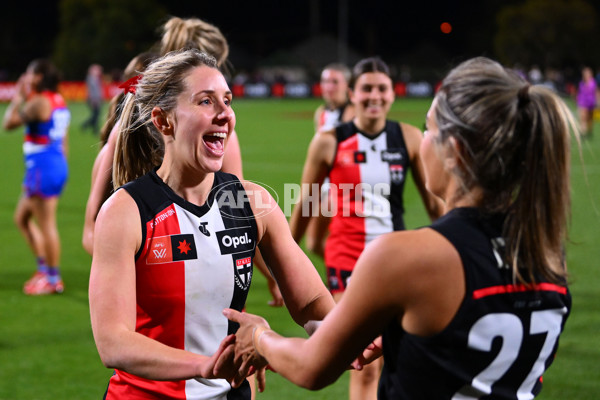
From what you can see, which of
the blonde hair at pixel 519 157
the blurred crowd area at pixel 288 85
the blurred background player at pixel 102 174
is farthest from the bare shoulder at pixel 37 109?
the blurred crowd area at pixel 288 85

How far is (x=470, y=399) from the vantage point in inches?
77.6

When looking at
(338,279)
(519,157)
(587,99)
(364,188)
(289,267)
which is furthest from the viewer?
(587,99)

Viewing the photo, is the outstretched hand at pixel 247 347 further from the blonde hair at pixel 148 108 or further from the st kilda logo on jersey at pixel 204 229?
the blonde hair at pixel 148 108

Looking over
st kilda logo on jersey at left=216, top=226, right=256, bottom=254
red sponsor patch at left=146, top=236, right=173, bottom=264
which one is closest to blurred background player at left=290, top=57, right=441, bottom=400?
st kilda logo on jersey at left=216, top=226, right=256, bottom=254

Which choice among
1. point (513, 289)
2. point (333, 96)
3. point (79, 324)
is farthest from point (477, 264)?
point (333, 96)

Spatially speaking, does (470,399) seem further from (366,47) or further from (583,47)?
(366,47)

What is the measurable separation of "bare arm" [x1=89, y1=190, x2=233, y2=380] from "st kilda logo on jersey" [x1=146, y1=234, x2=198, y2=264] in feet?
0.21

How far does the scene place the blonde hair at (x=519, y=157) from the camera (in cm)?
194

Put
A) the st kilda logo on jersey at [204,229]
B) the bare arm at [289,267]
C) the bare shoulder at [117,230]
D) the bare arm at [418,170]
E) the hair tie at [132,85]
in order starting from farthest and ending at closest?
the bare arm at [418,170], the hair tie at [132,85], the bare arm at [289,267], the st kilda logo on jersey at [204,229], the bare shoulder at [117,230]

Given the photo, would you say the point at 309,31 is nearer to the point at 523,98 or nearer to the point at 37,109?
the point at 37,109

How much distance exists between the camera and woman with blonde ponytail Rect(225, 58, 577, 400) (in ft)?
6.20

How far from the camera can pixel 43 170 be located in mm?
8312

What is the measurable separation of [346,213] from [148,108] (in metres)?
3.13

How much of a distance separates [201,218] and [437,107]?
3.18 ft
